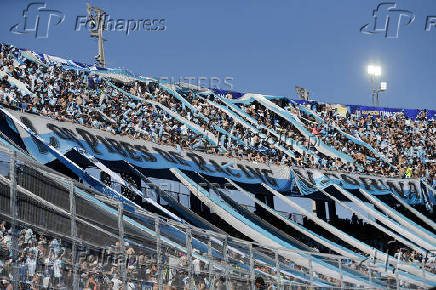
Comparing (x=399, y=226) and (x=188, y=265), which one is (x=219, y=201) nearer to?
(x=399, y=226)

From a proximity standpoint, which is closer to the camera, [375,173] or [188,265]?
[188,265]

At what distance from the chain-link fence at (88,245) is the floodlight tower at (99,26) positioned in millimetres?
31502

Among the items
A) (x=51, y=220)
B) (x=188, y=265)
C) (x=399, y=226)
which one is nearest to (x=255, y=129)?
(x=399, y=226)

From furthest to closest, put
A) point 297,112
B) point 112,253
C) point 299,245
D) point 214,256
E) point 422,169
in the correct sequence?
point 297,112 < point 422,169 < point 299,245 < point 214,256 < point 112,253

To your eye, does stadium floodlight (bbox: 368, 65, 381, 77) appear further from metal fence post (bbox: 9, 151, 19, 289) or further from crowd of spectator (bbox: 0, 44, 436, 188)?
metal fence post (bbox: 9, 151, 19, 289)

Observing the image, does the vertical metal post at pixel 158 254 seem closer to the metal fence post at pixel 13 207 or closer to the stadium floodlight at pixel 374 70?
the metal fence post at pixel 13 207

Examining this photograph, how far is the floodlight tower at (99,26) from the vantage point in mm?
43594

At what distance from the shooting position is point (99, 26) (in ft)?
145

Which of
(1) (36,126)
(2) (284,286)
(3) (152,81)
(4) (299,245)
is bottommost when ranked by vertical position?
(2) (284,286)

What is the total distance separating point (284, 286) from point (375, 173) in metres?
24.0

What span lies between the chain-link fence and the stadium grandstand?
0.07ft

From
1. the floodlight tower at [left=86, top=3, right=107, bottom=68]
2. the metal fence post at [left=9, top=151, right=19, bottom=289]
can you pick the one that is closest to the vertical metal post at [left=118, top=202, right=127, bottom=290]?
the metal fence post at [left=9, top=151, right=19, bottom=289]

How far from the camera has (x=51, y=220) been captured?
10.5 meters

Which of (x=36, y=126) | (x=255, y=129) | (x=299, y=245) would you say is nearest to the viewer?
(x=36, y=126)
